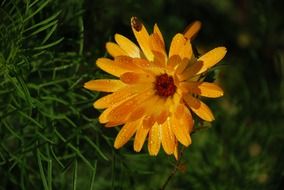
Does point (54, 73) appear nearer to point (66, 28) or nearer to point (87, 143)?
point (66, 28)

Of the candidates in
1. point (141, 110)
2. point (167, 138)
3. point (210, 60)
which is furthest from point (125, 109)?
point (210, 60)

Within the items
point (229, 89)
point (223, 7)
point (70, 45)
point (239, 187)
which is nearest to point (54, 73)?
point (70, 45)

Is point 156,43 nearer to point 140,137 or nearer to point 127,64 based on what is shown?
point 127,64

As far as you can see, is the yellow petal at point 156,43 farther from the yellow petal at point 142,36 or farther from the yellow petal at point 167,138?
the yellow petal at point 167,138

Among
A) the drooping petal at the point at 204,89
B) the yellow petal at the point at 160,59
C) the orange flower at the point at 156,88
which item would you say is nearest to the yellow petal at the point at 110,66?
the orange flower at the point at 156,88

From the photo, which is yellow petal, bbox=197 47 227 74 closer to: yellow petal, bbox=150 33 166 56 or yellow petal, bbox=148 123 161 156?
yellow petal, bbox=150 33 166 56

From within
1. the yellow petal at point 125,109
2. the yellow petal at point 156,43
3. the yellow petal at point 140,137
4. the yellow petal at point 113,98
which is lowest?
the yellow petal at point 140,137
